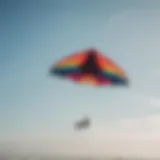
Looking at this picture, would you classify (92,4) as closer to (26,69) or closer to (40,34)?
(40,34)

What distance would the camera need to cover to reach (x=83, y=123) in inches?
72.4

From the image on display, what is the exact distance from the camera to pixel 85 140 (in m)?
1.85

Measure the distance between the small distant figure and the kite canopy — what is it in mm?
175

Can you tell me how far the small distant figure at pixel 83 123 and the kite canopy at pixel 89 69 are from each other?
175mm

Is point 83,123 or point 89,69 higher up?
point 89,69

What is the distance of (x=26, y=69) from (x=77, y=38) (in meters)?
0.29

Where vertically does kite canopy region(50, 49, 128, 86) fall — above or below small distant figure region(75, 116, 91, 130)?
above

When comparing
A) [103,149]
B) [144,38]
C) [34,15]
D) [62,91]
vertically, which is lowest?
[103,149]

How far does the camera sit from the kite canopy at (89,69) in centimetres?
187

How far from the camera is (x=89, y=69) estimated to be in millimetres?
1891

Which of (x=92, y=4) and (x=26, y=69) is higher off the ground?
(x=92, y=4)

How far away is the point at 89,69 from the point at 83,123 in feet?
0.86

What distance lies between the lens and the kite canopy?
187cm

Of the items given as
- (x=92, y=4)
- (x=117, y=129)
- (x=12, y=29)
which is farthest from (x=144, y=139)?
(x=12, y=29)
